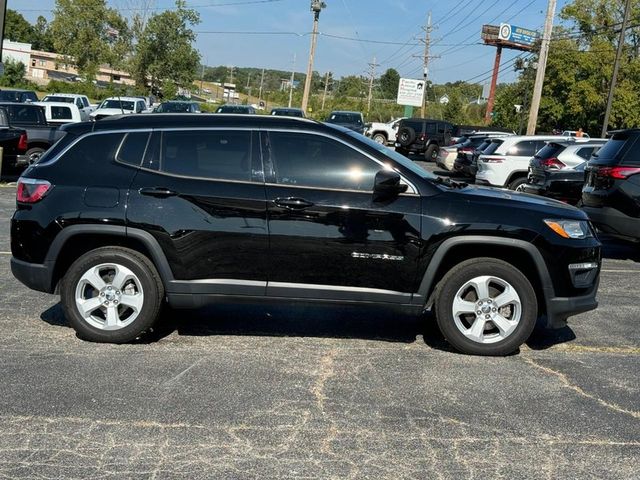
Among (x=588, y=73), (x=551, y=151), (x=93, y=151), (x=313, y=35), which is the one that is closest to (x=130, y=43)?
(x=313, y=35)

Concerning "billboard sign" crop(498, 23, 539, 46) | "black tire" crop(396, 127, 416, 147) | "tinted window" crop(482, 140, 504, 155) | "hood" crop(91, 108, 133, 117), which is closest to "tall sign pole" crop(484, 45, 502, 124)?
"billboard sign" crop(498, 23, 539, 46)

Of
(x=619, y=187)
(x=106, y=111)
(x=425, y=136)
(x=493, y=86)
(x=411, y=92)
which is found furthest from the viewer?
(x=493, y=86)

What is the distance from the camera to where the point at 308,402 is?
4.56 m

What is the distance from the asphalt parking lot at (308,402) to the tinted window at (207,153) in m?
1.39

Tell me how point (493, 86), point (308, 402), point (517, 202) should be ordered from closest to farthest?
point (308, 402) < point (517, 202) < point (493, 86)

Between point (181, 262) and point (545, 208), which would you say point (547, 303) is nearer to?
point (545, 208)

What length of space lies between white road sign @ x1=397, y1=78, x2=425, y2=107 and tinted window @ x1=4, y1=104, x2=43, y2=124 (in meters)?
48.4

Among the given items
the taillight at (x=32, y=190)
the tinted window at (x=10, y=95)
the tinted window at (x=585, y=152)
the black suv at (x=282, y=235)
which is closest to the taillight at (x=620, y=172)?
the black suv at (x=282, y=235)

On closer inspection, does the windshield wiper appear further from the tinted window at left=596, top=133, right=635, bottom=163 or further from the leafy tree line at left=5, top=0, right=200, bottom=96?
the leafy tree line at left=5, top=0, right=200, bottom=96

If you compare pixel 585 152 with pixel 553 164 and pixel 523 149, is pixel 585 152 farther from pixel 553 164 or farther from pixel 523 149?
pixel 523 149

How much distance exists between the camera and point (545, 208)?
5551mm

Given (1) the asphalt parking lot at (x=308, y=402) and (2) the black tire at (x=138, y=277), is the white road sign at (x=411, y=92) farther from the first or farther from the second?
(2) the black tire at (x=138, y=277)

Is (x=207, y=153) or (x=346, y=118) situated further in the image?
(x=346, y=118)

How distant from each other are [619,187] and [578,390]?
16.8ft
